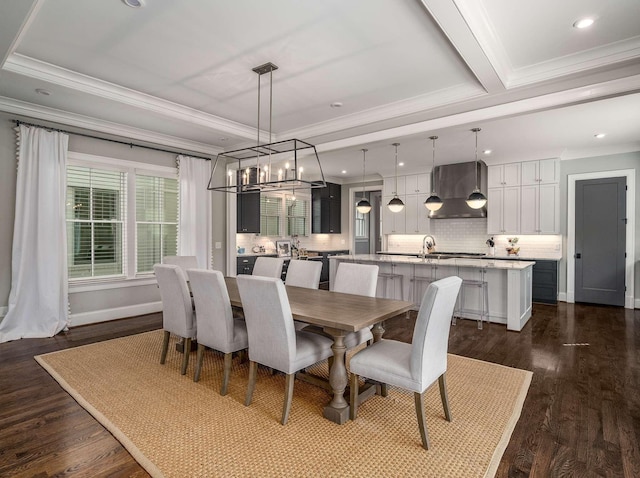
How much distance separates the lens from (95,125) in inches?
191

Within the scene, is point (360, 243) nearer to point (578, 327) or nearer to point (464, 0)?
point (578, 327)

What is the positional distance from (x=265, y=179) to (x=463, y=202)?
200 inches

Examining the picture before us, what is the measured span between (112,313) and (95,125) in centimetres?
262

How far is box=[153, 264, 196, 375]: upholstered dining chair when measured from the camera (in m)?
3.17

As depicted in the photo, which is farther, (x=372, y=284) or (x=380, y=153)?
(x=380, y=153)

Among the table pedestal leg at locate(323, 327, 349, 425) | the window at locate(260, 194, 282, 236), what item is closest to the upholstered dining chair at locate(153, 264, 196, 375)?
the table pedestal leg at locate(323, 327, 349, 425)

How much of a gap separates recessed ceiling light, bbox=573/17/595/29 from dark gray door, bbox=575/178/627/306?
4.71 metres

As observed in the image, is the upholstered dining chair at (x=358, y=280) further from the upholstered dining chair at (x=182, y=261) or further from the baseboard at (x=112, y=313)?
the baseboard at (x=112, y=313)

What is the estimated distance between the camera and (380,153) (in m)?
6.70

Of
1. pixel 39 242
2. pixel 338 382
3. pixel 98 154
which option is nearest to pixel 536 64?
pixel 338 382

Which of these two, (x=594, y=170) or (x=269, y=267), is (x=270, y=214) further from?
(x=594, y=170)

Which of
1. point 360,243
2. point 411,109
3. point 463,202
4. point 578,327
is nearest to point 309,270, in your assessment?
point 411,109

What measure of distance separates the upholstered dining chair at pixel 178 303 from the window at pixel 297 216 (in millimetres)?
5448

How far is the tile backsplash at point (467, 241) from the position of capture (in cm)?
693
